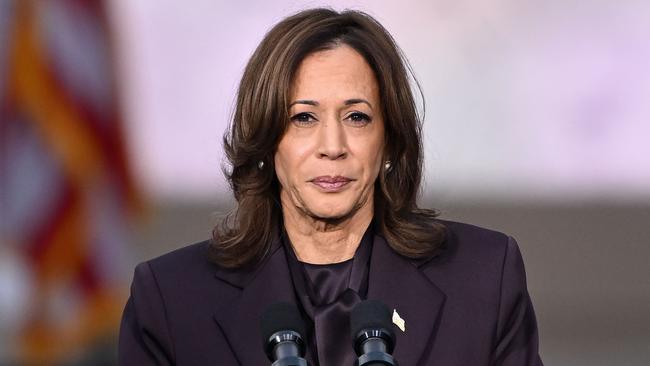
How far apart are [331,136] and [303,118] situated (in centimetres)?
11

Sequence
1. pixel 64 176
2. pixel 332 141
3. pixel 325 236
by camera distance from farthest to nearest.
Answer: pixel 64 176
pixel 325 236
pixel 332 141

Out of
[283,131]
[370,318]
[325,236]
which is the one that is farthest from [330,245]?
[370,318]

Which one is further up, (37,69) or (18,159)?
(37,69)

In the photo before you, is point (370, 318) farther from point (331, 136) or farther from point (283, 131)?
point (283, 131)

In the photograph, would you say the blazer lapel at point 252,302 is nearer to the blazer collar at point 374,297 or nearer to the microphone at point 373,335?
the blazer collar at point 374,297

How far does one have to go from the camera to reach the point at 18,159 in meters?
6.09

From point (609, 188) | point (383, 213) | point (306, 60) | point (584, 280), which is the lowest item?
point (584, 280)

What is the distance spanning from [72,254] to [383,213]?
136 inches

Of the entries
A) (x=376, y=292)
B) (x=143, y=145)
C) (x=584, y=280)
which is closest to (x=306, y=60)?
(x=376, y=292)

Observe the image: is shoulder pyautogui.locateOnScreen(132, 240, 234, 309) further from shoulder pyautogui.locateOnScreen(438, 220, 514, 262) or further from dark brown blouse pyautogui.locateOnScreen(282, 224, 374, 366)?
shoulder pyautogui.locateOnScreen(438, 220, 514, 262)

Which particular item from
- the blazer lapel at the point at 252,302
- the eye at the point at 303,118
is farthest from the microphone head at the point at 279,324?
the eye at the point at 303,118

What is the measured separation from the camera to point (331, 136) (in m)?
2.73

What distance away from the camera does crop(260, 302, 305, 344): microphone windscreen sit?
2141 mm

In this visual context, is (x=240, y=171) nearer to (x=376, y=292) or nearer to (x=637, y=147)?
(x=376, y=292)
